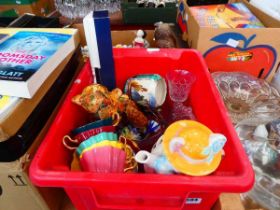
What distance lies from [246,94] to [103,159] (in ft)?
1.68

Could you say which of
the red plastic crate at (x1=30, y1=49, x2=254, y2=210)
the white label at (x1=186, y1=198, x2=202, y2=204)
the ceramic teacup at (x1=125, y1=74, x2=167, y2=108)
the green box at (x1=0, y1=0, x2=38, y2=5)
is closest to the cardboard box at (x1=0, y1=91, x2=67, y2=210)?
the red plastic crate at (x1=30, y1=49, x2=254, y2=210)

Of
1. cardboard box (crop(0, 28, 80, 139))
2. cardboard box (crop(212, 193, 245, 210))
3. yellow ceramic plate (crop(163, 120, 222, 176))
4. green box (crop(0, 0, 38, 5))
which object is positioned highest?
green box (crop(0, 0, 38, 5))

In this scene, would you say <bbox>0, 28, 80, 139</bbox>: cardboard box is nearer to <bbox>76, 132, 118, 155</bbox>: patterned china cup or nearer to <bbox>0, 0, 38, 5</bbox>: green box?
<bbox>76, 132, 118, 155</bbox>: patterned china cup

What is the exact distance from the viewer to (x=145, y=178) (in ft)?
1.06

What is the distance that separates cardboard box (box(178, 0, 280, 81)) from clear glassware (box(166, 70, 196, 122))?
0.36 ft

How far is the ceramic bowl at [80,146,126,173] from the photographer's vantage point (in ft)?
1.22

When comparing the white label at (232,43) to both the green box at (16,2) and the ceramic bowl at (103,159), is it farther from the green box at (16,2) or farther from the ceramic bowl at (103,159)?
the green box at (16,2)

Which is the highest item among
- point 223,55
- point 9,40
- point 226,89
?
point 9,40

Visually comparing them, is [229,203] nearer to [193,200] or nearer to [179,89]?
[193,200]

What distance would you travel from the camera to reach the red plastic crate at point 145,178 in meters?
0.32

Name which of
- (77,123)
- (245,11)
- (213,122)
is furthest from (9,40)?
(245,11)

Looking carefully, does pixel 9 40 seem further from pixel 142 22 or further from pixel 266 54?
pixel 266 54

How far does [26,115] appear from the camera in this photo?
38 cm

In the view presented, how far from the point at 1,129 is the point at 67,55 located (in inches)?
9.1
